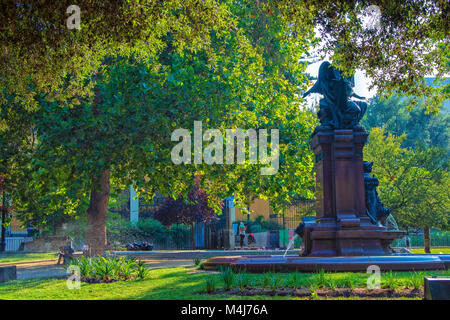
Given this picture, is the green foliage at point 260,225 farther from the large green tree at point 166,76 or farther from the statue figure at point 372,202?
the statue figure at point 372,202

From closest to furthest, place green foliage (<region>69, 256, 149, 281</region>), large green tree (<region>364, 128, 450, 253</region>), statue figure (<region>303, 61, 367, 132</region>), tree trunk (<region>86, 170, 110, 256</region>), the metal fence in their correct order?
green foliage (<region>69, 256, 149, 281</region>) → statue figure (<region>303, 61, 367, 132</region>) → tree trunk (<region>86, 170, 110, 256</region>) → large green tree (<region>364, 128, 450, 253</region>) → the metal fence

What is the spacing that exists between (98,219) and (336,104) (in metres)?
8.18

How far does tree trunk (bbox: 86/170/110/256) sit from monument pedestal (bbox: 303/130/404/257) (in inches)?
268

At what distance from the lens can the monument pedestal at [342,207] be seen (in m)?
11.5

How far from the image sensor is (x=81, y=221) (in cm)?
3177

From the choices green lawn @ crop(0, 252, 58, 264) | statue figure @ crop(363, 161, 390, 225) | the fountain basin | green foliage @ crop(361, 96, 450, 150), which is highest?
green foliage @ crop(361, 96, 450, 150)

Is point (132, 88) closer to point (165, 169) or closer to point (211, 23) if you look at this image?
point (165, 169)

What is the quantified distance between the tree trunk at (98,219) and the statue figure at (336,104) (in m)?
6.93

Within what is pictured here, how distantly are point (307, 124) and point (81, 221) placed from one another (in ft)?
63.5

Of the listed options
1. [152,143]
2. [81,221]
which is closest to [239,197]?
[152,143]

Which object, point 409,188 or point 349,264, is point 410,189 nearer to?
point 409,188

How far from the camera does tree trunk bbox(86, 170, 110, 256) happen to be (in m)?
15.6

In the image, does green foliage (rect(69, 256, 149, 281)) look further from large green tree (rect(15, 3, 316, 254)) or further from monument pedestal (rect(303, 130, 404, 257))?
monument pedestal (rect(303, 130, 404, 257))

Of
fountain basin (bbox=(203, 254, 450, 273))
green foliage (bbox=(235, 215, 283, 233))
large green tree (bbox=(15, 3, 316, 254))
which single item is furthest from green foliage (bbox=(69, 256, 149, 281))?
green foliage (bbox=(235, 215, 283, 233))
